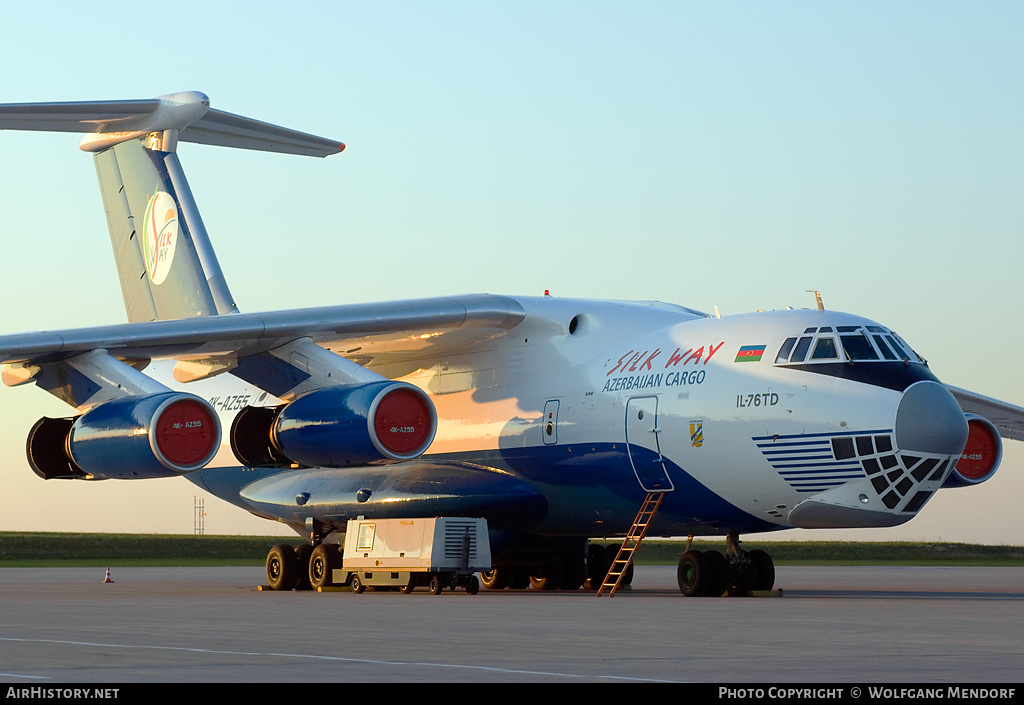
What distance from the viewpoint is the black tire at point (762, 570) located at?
654 inches

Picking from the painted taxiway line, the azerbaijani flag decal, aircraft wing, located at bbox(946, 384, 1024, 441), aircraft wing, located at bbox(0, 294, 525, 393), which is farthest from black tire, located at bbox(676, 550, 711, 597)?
the painted taxiway line

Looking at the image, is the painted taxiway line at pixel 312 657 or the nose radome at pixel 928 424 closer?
the painted taxiway line at pixel 312 657

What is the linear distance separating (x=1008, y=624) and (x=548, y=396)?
24.7 feet

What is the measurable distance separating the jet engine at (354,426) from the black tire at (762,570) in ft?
13.1

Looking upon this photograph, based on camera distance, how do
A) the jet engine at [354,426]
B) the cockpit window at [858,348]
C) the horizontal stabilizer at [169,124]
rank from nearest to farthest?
the cockpit window at [858,348] → the jet engine at [354,426] → the horizontal stabilizer at [169,124]

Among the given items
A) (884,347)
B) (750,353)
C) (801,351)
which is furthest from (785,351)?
(884,347)

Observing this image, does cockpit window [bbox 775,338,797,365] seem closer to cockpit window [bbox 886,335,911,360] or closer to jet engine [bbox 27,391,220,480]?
cockpit window [bbox 886,335,911,360]

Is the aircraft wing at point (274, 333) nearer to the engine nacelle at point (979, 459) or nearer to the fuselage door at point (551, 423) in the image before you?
the fuselage door at point (551, 423)

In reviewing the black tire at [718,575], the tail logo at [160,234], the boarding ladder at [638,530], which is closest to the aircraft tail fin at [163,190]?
the tail logo at [160,234]

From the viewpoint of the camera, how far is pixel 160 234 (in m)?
22.9

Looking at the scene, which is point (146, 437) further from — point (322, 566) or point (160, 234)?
point (160, 234)

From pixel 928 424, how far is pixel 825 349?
1.39m

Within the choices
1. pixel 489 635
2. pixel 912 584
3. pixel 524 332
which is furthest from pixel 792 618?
pixel 912 584
